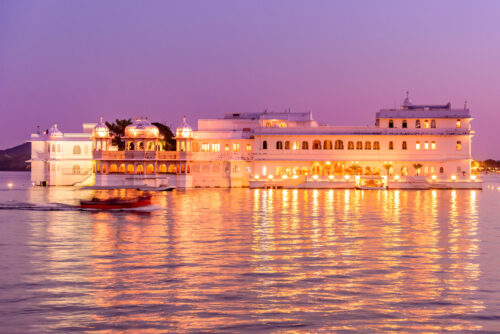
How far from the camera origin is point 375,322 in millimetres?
13781

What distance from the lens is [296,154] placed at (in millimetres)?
87375

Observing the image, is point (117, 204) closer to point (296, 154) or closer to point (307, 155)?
point (296, 154)

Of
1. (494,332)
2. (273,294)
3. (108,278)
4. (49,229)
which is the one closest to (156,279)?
(108,278)

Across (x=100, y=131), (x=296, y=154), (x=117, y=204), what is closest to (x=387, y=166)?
(x=296, y=154)

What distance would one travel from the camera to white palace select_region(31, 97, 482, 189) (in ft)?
281

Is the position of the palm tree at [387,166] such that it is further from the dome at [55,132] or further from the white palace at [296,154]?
the dome at [55,132]

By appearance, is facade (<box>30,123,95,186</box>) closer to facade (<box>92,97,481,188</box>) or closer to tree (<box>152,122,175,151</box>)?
facade (<box>92,97,481,188</box>)

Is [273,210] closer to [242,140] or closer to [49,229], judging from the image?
[49,229]

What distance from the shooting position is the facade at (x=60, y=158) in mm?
90562

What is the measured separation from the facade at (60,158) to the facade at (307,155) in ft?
17.4

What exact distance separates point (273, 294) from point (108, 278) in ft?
17.3

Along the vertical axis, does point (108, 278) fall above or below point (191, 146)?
below

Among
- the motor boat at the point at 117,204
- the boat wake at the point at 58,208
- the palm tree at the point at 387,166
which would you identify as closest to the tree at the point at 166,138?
the palm tree at the point at 387,166

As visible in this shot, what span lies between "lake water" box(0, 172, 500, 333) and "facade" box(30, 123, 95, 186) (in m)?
56.6
